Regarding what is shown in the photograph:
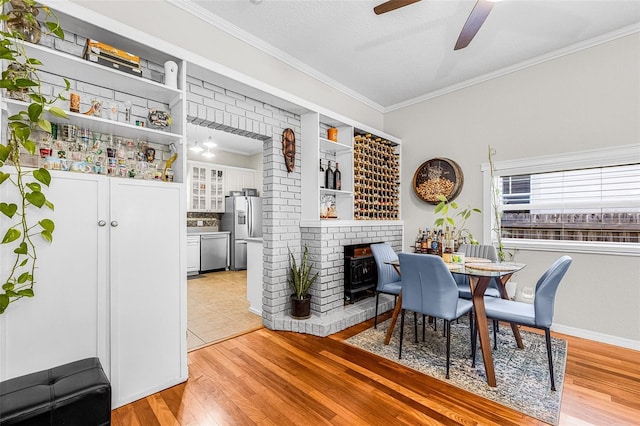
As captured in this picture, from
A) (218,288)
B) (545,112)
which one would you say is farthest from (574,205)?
(218,288)

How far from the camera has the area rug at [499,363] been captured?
76.6 inches

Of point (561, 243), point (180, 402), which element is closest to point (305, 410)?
Answer: point (180, 402)

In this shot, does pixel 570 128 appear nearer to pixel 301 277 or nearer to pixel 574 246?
pixel 574 246

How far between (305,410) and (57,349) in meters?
A: 1.47

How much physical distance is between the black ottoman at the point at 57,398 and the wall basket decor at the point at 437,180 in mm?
3719

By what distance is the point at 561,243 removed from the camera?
3156 millimetres

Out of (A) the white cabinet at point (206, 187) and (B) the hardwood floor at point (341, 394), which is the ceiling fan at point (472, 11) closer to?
(B) the hardwood floor at point (341, 394)

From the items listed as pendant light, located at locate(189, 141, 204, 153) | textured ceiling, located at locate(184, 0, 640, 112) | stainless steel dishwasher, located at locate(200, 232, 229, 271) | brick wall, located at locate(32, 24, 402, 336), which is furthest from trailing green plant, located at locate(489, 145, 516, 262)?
stainless steel dishwasher, located at locate(200, 232, 229, 271)

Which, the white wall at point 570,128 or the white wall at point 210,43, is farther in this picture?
the white wall at point 570,128

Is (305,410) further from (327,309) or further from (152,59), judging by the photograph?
(152,59)

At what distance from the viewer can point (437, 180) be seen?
4016 millimetres

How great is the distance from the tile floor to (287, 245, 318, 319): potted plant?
1.59ft

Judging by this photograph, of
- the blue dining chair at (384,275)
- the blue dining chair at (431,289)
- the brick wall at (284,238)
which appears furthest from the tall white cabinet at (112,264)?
the blue dining chair at (384,275)

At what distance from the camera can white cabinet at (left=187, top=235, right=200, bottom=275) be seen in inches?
237
